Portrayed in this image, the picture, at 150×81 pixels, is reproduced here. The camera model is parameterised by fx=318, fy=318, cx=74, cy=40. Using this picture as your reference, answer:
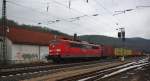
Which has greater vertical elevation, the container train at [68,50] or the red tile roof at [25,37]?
the red tile roof at [25,37]

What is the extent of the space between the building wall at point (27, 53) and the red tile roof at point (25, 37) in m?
0.84

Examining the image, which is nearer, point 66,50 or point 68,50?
point 66,50

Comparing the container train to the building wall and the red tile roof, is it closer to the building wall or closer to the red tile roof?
the building wall

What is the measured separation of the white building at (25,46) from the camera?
51.8 m

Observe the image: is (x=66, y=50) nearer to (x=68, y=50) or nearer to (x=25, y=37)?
(x=68, y=50)

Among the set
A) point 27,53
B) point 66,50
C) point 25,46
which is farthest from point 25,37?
point 66,50

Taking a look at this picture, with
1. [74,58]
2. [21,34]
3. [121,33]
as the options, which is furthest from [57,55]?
[121,33]

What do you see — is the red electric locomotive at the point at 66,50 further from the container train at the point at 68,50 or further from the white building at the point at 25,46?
Answer: the white building at the point at 25,46

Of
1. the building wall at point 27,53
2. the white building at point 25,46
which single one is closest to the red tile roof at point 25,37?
the white building at point 25,46

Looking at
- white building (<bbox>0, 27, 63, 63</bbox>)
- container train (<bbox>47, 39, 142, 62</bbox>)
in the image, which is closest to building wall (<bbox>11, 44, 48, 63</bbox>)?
white building (<bbox>0, 27, 63, 63</bbox>)

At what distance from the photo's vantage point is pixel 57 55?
45.5 metres

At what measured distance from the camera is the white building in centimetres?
5178

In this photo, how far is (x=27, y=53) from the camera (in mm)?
55000

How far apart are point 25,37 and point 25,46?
288cm
